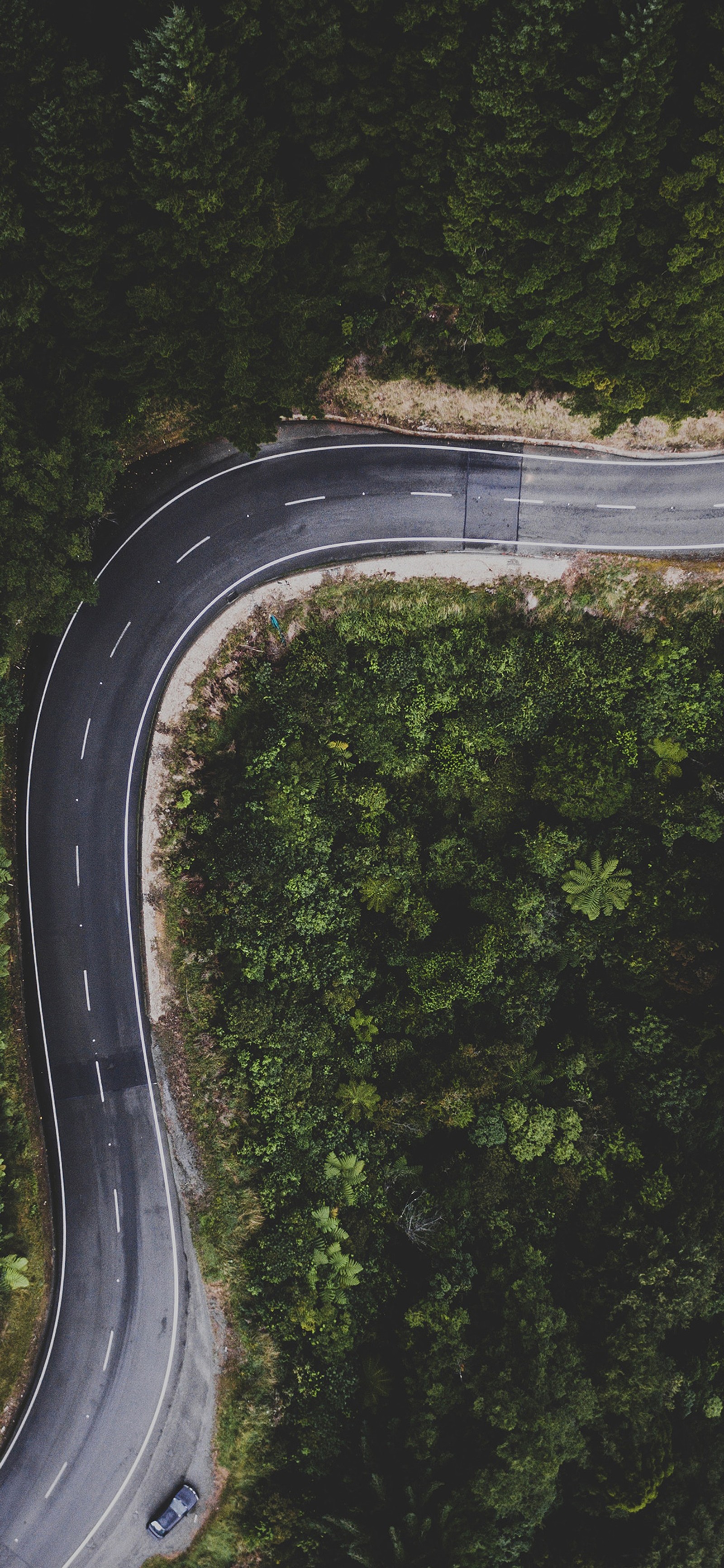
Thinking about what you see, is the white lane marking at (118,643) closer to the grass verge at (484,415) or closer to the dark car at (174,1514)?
the grass verge at (484,415)

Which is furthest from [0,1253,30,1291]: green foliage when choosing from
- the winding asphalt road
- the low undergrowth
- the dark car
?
the dark car

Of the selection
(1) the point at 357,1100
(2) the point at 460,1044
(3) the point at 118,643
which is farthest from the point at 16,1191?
(3) the point at 118,643

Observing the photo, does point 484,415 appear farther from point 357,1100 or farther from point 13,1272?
point 13,1272

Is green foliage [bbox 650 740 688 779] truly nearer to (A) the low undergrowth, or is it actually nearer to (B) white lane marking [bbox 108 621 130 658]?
(B) white lane marking [bbox 108 621 130 658]

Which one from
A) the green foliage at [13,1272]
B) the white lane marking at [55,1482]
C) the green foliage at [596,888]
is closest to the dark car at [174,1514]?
the white lane marking at [55,1482]

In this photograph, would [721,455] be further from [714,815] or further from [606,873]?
[606,873]
